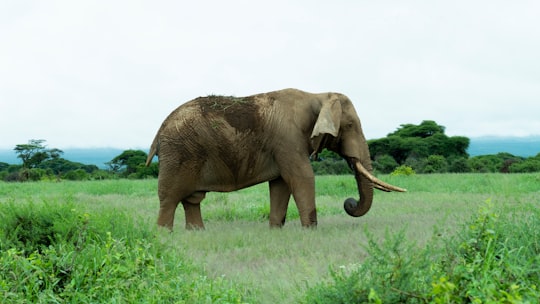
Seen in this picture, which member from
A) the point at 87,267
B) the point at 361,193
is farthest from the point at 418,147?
the point at 87,267

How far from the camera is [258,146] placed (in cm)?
862

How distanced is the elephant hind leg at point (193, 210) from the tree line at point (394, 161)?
12.5 metres

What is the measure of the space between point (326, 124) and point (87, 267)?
4117 mm

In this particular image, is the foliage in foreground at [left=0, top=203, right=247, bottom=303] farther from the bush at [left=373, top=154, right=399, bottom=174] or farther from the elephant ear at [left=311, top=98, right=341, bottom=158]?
the bush at [left=373, top=154, right=399, bottom=174]

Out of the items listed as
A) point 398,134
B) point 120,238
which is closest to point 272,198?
point 120,238

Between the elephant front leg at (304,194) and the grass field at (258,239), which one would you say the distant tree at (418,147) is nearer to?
the grass field at (258,239)

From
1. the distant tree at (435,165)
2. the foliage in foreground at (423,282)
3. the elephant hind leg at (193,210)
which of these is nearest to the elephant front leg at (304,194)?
the elephant hind leg at (193,210)

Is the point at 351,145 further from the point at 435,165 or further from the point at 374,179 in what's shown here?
the point at 435,165

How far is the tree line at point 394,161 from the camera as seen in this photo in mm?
25641

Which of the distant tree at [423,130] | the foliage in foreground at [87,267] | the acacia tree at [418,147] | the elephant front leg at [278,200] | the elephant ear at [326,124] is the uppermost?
the distant tree at [423,130]

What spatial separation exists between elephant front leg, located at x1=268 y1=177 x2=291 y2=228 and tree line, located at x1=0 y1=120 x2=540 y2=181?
12005 mm

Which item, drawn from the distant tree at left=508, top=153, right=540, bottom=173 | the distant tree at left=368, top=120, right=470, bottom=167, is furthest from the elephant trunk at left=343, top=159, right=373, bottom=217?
the distant tree at left=368, top=120, right=470, bottom=167

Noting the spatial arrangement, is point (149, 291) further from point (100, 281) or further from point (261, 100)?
point (261, 100)

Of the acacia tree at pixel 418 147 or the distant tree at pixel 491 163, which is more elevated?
the acacia tree at pixel 418 147
